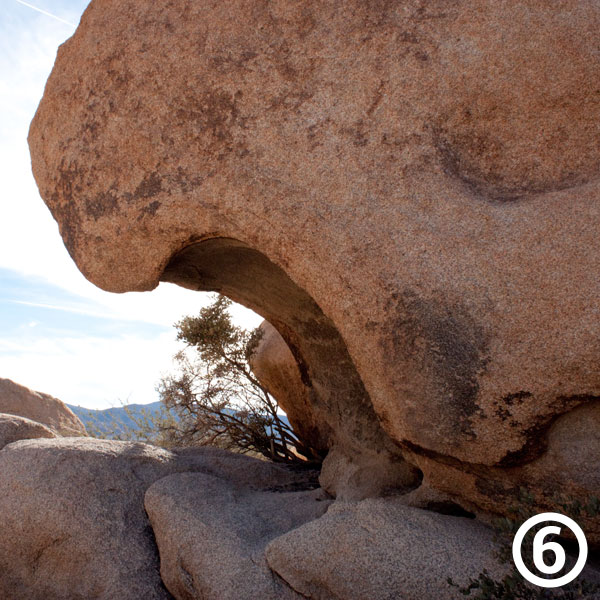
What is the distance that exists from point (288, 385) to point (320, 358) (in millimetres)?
1607

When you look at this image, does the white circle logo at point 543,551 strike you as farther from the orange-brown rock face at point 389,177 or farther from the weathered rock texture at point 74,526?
the weathered rock texture at point 74,526

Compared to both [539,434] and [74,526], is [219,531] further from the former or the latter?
[539,434]

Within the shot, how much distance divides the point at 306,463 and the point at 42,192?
342 centimetres

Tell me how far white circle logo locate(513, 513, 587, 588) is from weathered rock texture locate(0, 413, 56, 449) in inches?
147

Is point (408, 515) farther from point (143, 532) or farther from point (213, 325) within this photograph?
point (213, 325)

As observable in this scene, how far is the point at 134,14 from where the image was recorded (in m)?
3.78

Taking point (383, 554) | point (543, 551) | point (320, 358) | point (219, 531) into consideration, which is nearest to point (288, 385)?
point (320, 358)

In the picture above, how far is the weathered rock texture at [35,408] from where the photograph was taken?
870cm

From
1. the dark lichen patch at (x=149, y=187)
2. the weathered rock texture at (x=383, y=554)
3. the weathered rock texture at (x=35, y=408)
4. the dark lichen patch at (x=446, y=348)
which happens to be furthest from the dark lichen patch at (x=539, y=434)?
the weathered rock texture at (x=35, y=408)

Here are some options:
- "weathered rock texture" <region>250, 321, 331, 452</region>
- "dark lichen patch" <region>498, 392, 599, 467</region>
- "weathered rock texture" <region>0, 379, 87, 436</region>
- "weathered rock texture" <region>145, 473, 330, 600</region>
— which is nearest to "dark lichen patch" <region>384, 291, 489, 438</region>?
"dark lichen patch" <region>498, 392, 599, 467</region>

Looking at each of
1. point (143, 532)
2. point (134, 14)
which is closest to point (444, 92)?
point (134, 14)

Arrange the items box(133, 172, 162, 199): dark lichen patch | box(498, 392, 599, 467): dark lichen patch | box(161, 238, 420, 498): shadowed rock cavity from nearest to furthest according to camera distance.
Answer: box(498, 392, 599, 467): dark lichen patch → box(133, 172, 162, 199): dark lichen patch → box(161, 238, 420, 498): shadowed rock cavity

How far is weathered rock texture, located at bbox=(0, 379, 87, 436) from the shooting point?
8.70 metres

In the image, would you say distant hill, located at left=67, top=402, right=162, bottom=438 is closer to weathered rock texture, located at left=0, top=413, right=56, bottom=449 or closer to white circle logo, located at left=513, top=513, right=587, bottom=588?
weathered rock texture, located at left=0, top=413, right=56, bottom=449
